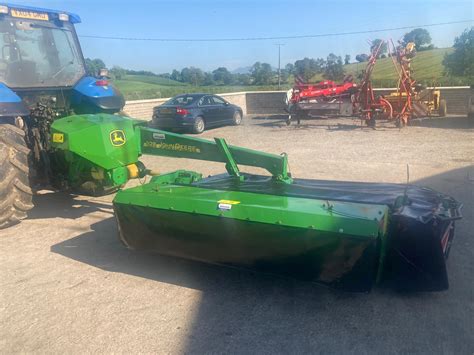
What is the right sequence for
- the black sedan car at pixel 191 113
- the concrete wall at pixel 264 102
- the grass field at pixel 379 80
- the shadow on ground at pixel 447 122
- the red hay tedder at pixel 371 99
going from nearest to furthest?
the red hay tedder at pixel 371 99
the shadow on ground at pixel 447 122
the black sedan car at pixel 191 113
the concrete wall at pixel 264 102
the grass field at pixel 379 80

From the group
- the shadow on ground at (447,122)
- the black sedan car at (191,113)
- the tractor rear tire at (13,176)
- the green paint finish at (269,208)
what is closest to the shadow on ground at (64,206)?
the tractor rear tire at (13,176)

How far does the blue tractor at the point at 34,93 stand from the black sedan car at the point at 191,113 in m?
6.88

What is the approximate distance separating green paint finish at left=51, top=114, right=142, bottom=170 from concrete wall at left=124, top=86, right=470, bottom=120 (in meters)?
11.1

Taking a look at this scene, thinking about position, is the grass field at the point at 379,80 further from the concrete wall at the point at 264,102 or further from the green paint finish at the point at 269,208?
the green paint finish at the point at 269,208

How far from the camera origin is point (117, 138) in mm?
4590

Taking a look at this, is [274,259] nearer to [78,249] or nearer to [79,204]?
[78,249]

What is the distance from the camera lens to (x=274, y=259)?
10.9 feet

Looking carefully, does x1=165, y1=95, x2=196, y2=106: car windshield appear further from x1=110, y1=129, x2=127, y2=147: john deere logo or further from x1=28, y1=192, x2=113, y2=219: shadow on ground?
x1=110, y1=129, x2=127, y2=147: john deere logo

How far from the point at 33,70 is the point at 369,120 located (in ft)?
33.3

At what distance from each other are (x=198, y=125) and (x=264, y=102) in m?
7.07

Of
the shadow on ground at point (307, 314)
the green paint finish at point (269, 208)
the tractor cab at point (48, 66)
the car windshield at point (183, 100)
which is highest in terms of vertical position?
the tractor cab at point (48, 66)

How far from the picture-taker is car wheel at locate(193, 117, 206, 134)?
13.7m

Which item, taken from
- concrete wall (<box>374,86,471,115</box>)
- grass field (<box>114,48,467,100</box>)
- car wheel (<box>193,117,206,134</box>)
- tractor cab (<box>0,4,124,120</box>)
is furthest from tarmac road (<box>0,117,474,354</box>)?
grass field (<box>114,48,467,100</box>)

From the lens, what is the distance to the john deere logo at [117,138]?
179 inches
